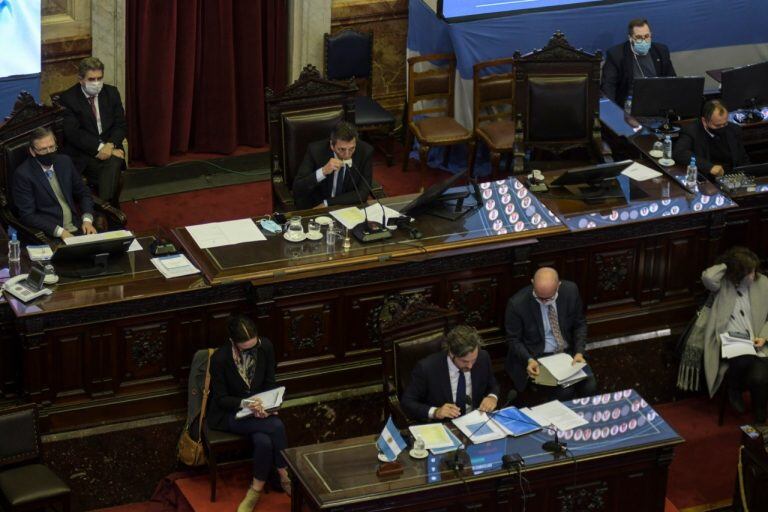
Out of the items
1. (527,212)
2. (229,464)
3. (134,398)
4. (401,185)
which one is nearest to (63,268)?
(134,398)

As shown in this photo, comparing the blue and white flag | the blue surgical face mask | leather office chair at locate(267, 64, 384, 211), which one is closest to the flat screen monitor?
the blue surgical face mask

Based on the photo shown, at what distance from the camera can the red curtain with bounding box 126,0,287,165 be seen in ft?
34.3

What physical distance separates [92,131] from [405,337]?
9.38 feet

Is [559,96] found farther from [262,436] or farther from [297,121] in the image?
[262,436]

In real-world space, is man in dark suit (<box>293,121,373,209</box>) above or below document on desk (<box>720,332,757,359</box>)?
above

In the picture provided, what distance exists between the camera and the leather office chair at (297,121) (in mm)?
9078

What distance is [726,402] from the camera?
8672mm

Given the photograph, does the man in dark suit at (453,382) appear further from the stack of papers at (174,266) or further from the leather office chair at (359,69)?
the leather office chair at (359,69)

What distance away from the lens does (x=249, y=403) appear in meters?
7.41

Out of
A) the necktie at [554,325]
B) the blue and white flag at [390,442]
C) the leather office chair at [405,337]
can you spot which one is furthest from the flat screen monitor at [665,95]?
the blue and white flag at [390,442]

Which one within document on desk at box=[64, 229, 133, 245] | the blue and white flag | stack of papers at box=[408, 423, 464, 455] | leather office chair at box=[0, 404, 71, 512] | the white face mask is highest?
the white face mask

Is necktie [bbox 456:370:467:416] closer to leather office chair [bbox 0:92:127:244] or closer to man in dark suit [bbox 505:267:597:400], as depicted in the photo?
man in dark suit [bbox 505:267:597:400]

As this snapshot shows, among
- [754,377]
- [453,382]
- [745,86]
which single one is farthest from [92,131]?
[745,86]

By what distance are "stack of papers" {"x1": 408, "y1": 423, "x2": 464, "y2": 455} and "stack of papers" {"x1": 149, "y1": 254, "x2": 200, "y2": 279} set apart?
60.9 inches
